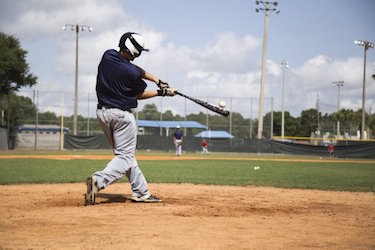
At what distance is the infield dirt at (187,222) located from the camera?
14.3ft

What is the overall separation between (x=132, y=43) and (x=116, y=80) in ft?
→ 2.14

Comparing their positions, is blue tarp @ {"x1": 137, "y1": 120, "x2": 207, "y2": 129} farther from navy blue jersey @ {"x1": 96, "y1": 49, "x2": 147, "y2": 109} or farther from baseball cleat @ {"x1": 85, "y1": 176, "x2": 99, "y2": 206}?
baseball cleat @ {"x1": 85, "y1": 176, "x2": 99, "y2": 206}

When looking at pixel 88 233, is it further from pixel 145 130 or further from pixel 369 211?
pixel 145 130

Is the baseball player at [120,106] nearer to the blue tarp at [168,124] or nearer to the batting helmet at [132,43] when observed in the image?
the batting helmet at [132,43]

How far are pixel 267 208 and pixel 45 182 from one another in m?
5.99

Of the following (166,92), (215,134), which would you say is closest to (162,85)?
(166,92)

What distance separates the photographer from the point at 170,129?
5197cm

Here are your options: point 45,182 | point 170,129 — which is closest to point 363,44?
point 170,129

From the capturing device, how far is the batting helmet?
6.93 m

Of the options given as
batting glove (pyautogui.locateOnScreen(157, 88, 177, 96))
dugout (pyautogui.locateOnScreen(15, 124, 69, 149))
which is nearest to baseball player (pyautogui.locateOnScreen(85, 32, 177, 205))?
batting glove (pyautogui.locateOnScreen(157, 88, 177, 96))

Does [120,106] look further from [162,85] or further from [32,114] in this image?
[32,114]

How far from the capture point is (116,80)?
22.1ft

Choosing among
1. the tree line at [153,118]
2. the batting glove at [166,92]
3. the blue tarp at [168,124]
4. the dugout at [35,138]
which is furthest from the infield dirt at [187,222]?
the blue tarp at [168,124]

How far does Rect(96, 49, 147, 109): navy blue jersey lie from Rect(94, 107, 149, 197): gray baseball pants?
0.49ft
